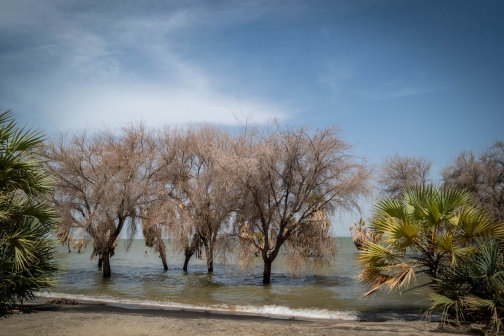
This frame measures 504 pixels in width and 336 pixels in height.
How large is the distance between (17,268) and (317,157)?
14.2m

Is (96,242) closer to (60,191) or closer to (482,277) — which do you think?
(60,191)

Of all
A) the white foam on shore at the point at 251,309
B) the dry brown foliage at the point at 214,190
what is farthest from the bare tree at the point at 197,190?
the white foam on shore at the point at 251,309

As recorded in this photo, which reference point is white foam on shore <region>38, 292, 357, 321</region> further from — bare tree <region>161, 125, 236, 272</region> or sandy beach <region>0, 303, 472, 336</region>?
bare tree <region>161, 125, 236, 272</region>

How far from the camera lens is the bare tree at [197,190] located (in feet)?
69.7

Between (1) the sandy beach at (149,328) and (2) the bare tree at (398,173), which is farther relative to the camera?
(2) the bare tree at (398,173)

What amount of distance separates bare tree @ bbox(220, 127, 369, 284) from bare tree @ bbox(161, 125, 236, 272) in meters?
1.47

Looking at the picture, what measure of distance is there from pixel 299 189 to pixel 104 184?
11.3 metres

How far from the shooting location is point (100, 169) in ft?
77.2

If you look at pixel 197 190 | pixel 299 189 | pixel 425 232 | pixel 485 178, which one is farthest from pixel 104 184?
pixel 485 178

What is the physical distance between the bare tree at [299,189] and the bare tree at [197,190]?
147 centimetres

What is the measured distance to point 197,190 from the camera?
23.0 metres

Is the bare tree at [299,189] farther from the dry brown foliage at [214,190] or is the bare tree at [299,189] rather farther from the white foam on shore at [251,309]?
the white foam on shore at [251,309]

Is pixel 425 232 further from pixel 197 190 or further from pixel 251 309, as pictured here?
pixel 197 190

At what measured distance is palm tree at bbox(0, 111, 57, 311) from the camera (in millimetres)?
8648
